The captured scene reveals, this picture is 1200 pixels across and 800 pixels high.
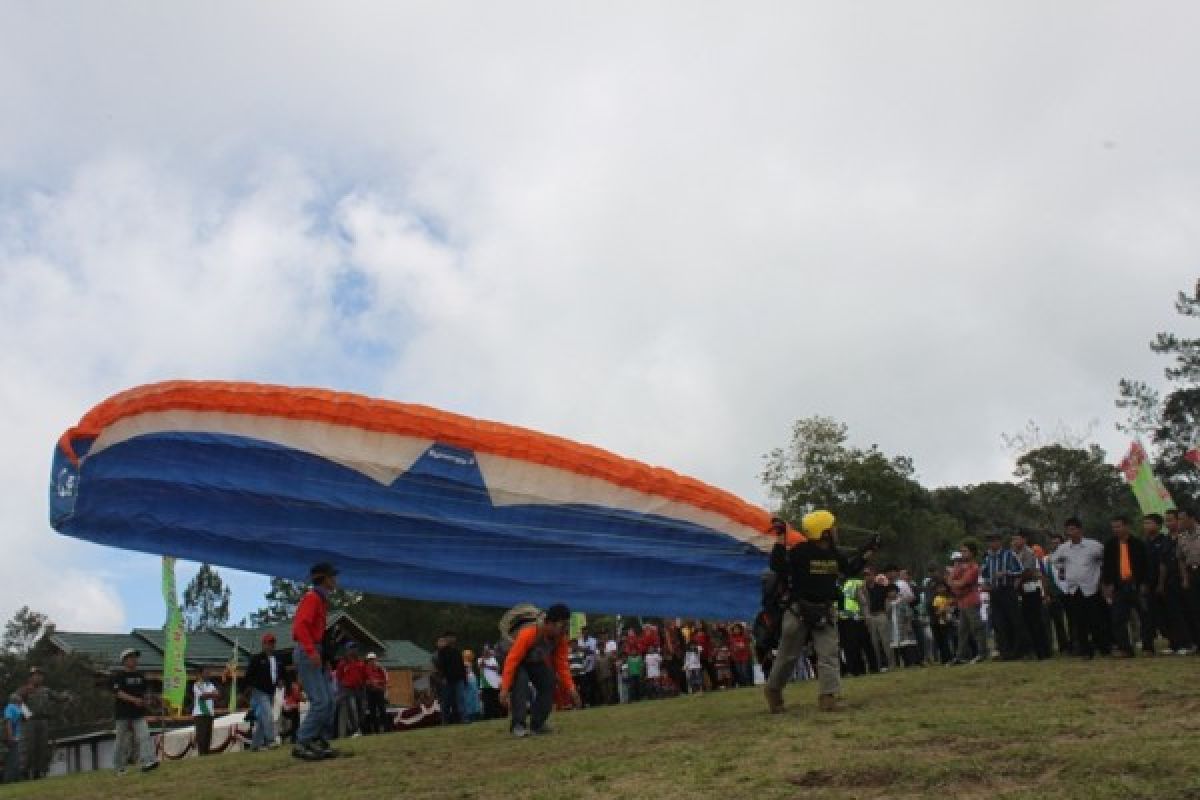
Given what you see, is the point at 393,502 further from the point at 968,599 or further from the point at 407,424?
the point at 968,599

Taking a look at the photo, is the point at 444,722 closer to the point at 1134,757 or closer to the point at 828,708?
the point at 828,708

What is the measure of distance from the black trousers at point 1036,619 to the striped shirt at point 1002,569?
0.96 feet

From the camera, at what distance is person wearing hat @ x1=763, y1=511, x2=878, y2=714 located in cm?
1041

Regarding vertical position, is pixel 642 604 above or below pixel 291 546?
below

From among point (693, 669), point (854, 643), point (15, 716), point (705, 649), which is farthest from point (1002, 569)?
point (15, 716)

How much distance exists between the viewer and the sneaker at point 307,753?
11.2 metres

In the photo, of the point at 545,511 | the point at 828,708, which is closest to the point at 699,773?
the point at 828,708

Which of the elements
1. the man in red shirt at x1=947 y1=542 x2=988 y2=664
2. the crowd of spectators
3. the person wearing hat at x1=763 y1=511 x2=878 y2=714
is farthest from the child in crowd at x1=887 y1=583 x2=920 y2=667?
the person wearing hat at x1=763 y1=511 x2=878 y2=714

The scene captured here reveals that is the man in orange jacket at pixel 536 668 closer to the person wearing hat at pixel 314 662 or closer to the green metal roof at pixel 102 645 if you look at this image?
the person wearing hat at pixel 314 662

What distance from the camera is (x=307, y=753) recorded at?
11234 millimetres

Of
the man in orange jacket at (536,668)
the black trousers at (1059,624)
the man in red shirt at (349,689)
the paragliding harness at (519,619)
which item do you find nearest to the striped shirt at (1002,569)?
the black trousers at (1059,624)

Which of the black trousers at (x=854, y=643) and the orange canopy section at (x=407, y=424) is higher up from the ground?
the orange canopy section at (x=407, y=424)

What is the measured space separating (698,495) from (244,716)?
12082 mm

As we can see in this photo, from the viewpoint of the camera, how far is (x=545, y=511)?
1563 cm
